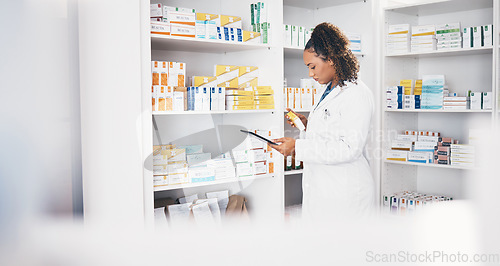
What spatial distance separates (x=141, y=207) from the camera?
239cm

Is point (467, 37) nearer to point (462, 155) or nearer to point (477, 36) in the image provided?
point (477, 36)

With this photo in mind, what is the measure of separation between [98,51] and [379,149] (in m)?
2.34

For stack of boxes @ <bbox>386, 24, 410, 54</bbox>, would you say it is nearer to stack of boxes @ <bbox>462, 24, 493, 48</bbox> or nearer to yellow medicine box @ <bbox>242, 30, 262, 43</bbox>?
stack of boxes @ <bbox>462, 24, 493, 48</bbox>

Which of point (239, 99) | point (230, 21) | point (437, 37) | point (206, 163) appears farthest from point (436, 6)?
point (206, 163)

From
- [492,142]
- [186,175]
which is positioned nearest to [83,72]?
[186,175]

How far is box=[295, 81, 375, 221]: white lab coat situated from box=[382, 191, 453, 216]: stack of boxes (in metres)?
1.26

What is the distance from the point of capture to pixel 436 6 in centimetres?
349

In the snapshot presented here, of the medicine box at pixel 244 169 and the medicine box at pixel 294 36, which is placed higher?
the medicine box at pixel 294 36

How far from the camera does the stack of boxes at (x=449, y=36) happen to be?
3301 mm

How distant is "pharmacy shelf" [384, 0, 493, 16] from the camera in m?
3.35

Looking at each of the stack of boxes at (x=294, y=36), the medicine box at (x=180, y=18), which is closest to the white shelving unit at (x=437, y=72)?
the stack of boxes at (x=294, y=36)

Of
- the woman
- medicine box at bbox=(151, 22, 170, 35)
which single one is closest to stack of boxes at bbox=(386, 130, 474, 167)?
the woman

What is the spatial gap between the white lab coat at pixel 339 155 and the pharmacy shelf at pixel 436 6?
1475 mm

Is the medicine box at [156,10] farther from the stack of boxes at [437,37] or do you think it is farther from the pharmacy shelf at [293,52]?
the stack of boxes at [437,37]
